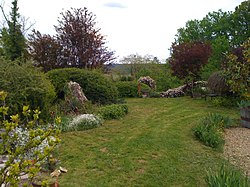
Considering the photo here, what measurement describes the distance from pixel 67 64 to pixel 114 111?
21.6 ft

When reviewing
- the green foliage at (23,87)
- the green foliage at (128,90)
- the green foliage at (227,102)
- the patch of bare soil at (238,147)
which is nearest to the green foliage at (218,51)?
Result: the green foliage at (128,90)

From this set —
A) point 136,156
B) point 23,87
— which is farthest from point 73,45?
point 136,156

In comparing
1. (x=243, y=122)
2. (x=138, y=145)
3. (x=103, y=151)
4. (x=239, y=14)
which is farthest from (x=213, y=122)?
(x=239, y=14)

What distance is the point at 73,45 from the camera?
13625 millimetres

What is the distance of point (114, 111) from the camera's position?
793cm

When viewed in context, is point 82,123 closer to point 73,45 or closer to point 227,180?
point 227,180

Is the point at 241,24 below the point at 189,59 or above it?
above

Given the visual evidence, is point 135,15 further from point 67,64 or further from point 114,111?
point 114,111

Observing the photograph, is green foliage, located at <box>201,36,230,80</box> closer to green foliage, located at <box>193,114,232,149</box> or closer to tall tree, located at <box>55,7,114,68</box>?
tall tree, located at <box>55,7,114,68</box>

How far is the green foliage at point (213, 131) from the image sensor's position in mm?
4959

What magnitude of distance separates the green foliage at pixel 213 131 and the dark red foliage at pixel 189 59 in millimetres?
6711

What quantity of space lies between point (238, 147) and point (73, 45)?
1074 centimetres

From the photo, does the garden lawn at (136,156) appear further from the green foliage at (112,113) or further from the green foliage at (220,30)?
the green foliage at (220,30)

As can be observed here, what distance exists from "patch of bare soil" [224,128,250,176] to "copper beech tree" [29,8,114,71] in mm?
9347
